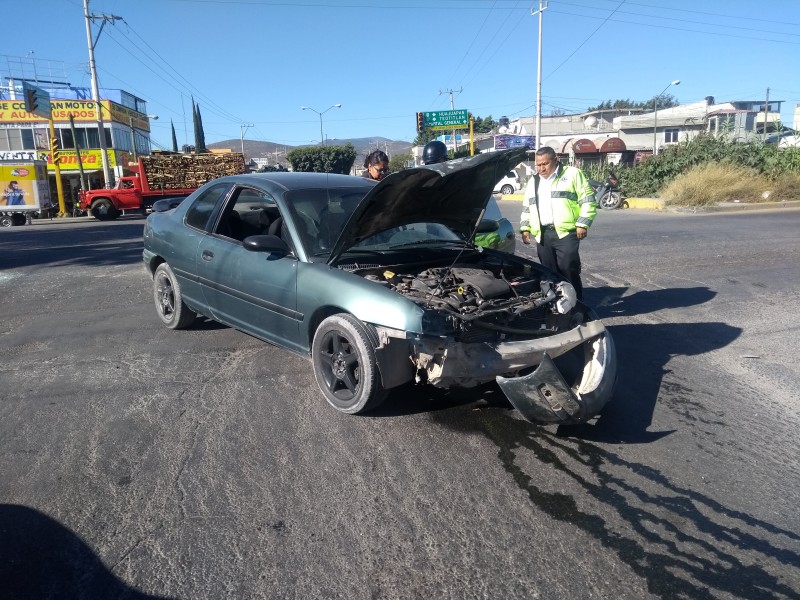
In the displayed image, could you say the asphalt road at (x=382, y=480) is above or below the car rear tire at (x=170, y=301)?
below

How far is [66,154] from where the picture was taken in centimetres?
4184

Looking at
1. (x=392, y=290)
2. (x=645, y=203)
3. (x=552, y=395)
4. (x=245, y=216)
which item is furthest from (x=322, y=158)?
(x=552, y=395)

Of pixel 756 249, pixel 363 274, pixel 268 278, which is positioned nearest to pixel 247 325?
pixel 268 278

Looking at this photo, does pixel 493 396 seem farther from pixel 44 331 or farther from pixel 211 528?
pixel 44 331

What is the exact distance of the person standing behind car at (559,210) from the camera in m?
6.01

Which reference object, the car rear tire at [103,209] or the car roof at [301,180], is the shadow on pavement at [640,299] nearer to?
the car roof at [301,180]

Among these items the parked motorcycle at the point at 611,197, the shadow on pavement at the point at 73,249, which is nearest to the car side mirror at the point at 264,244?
the shadow on pavement at the point at 73,249

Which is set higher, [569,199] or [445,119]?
[445,119]

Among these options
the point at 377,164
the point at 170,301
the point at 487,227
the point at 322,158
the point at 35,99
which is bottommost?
the point at 170,301

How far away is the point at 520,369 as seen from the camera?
412 centimetres

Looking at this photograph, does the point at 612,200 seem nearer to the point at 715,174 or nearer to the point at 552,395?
the point at 715,174

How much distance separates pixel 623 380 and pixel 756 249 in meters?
7.33

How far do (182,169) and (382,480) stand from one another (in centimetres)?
2873

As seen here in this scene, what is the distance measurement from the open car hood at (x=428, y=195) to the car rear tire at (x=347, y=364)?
58 cm
